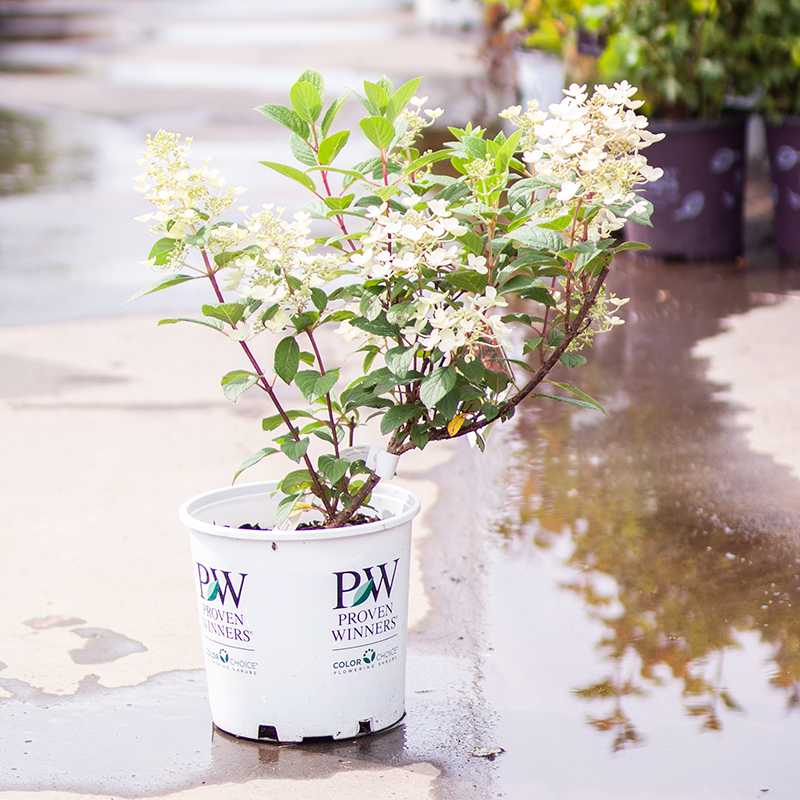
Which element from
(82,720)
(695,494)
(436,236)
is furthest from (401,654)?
(695,494)

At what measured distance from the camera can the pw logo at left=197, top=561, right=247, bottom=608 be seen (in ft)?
8.87

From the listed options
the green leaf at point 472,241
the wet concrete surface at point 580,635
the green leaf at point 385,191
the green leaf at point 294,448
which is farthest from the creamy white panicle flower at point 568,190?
the wet concrete surface at point 580,635

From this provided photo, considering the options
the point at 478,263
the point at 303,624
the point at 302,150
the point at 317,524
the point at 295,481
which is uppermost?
the point at 302,150

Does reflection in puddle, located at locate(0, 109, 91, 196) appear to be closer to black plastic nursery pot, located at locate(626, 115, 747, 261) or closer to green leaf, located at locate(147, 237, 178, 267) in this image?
black plastic nursery pot, located at locate(626, 115, 747, 261)

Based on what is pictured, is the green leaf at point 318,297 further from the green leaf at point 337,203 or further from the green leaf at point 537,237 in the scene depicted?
the green leaf at point 537,237

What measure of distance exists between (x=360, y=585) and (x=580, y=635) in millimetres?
878

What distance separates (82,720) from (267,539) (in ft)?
2.44

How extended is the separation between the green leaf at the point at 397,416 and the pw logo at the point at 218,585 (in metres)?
0.46

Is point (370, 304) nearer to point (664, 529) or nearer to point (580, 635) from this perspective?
point (580, 635)

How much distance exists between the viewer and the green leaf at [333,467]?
2.70m

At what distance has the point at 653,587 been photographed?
3.56 metres

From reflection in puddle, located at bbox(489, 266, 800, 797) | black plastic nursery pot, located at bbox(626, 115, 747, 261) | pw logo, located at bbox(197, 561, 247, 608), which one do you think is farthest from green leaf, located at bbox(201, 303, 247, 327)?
black plastic nursery pot, located at bbox(626, 115, 747, 261)

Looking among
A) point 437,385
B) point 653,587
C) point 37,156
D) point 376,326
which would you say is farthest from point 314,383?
point 37,156

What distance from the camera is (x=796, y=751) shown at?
107 inches
